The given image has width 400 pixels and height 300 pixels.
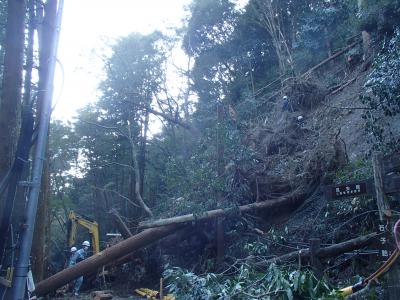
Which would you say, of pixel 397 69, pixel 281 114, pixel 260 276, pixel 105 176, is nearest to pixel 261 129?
pixel 281 114

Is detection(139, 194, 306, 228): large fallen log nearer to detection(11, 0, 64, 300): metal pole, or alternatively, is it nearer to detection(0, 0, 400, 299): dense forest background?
detection(0, 0, 400, 299): dense forest background

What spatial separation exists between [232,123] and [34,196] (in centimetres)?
865

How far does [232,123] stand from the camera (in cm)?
1135

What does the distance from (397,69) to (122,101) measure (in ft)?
52.0

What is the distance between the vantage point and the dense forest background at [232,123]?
9.20 meters

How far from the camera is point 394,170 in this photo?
4719 mm

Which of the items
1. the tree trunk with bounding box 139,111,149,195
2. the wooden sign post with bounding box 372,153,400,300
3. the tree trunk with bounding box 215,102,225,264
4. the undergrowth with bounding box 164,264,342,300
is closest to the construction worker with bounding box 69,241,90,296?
the tree trunk with bounding box 215,102,225,264

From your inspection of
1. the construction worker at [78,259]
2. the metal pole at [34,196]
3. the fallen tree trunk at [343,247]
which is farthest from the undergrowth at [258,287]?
the construction worker at [78,259]

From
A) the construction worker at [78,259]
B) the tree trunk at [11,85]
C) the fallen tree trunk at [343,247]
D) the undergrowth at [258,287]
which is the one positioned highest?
the tree trunk at [11,85]

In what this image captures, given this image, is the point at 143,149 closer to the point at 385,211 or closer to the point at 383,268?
the point at 385,211

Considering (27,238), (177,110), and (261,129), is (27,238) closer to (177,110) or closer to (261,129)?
(261,129)

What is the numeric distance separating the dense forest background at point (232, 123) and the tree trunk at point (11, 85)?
0.03 metres

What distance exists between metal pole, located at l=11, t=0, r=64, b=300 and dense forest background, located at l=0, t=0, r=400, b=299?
0.30 meters

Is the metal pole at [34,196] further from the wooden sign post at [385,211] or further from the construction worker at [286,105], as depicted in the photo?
the construction worker at [286,105]
